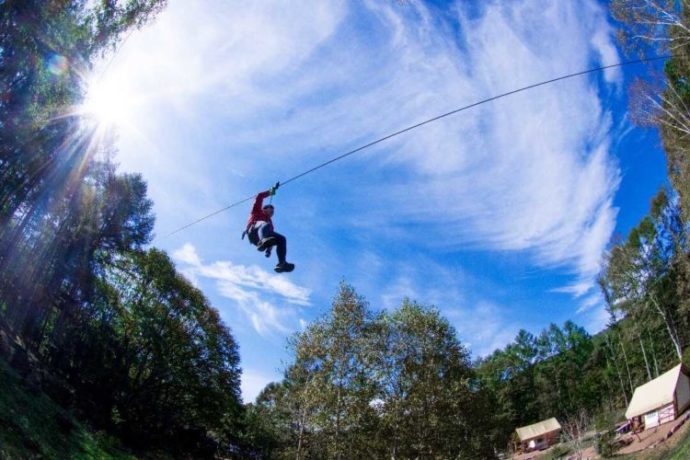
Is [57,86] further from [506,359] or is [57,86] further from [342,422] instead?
[506,359]

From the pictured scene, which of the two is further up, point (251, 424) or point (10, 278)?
point (10, 278)

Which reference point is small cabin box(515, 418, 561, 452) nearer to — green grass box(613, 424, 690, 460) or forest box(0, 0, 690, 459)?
forest box(0, 0, 690, 459)

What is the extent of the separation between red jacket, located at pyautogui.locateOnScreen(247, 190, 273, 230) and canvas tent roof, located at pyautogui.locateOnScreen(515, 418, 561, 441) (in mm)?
60141

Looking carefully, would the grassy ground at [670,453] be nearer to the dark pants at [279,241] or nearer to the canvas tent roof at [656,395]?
the canvas tent roof at [656,395]

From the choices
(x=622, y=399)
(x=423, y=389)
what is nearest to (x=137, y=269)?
(x=423, y=389)

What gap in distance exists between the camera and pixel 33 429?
11.1 metres

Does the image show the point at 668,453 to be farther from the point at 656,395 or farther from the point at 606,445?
the point at 656,395

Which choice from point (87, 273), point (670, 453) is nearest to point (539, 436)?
point (670, 453)

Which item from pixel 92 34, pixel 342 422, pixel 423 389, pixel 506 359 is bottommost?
pixel 342 422

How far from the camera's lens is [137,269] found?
108ft

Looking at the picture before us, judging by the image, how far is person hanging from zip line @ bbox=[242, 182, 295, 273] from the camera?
1032 centimetres

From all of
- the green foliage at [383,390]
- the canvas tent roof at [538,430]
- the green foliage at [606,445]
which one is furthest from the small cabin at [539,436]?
the green foliage at [383,390]

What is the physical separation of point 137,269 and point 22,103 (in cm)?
1767

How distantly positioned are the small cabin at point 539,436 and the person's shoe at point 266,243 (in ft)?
195
